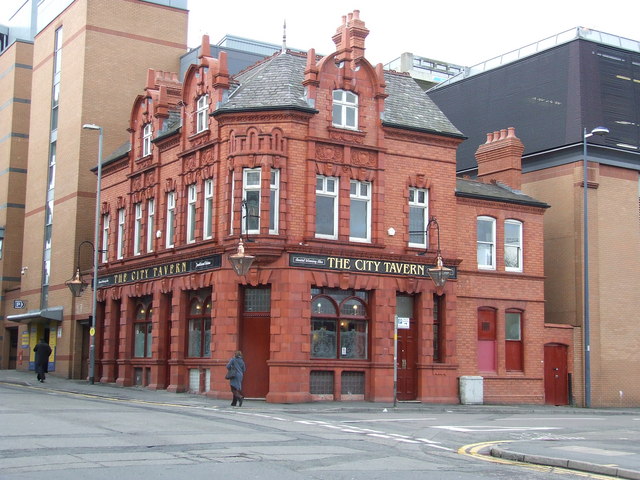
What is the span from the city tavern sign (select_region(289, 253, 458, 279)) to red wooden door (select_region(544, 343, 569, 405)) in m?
7.08

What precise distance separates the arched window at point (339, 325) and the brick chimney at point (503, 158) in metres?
10.5

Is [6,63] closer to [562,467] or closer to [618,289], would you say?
[618,289]

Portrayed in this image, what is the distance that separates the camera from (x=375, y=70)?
102ft

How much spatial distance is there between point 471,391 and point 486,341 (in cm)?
255

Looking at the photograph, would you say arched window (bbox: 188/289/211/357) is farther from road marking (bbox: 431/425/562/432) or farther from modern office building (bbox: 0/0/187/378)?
road marking (bbox: 431/425/562/432)

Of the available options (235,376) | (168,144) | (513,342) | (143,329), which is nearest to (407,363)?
(513,342)

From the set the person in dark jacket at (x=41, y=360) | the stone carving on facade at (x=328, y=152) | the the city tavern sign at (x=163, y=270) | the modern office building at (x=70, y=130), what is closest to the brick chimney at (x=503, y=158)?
the stone carving on facade at (x=328, y=152)

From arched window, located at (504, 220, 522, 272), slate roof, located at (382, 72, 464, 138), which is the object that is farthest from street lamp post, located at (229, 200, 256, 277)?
arched window, located at (504, 220, 522, 272)

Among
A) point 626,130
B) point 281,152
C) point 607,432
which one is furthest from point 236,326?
point 626,130

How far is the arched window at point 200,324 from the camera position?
31.1m

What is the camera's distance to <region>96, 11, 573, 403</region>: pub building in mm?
28922

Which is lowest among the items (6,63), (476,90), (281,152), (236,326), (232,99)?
(236,326)

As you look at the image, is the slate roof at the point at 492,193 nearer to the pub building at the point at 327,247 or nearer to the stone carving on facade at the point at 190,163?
the pub building at the point at 327,247

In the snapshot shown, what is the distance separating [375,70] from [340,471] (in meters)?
20.5
